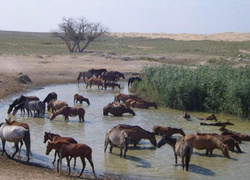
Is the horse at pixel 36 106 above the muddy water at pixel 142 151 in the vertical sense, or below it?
above

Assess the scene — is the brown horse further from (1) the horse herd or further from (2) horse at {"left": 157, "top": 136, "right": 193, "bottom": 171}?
(2) horse at {"left": 157, "top": 136, "right": 193, "bottom": 171}

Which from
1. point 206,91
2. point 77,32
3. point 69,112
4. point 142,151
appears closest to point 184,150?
point 142,151

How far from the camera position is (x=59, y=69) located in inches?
1510

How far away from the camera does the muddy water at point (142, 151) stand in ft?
42.0

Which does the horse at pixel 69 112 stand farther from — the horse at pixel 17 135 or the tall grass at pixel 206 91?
the horse at pixel 17 135

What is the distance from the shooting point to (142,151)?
48.6 ft

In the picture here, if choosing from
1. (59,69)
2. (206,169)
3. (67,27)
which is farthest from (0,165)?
(67,27)

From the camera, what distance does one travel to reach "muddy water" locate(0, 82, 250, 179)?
42.0 feet

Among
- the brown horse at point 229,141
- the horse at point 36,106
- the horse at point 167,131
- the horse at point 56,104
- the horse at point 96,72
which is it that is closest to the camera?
the brown horse at point 229,141

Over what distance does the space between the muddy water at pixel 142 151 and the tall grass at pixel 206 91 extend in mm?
650

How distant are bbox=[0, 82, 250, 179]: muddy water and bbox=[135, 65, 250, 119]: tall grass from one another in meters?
0.65

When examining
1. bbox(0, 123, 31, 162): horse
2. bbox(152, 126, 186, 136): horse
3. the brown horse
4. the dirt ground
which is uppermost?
bbox(0, 123, 31, 162): horse

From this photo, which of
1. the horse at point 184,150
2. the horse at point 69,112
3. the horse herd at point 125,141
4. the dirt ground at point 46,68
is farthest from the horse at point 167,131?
the dirt ground at point 46,68

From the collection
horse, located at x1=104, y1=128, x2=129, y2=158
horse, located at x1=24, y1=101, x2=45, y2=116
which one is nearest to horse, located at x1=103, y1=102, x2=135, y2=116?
horse, located at x1=24, y1=101, x2=45, y2=116
